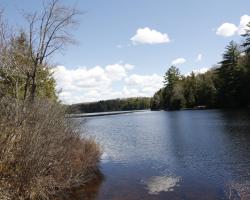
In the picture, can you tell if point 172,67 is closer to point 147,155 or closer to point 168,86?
point 168,86

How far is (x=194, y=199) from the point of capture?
1191cm

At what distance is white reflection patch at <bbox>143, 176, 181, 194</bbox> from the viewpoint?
13.4 meters

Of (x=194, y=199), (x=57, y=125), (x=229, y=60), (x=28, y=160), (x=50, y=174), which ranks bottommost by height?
(x=194, y=199)

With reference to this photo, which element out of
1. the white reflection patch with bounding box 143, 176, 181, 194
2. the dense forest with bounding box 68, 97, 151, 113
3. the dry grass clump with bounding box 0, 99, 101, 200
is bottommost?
the white reflection patch with bounding box 143, 176, 181, 194

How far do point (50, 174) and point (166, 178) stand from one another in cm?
578

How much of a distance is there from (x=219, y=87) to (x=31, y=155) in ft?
266

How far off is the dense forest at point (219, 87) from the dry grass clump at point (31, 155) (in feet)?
220

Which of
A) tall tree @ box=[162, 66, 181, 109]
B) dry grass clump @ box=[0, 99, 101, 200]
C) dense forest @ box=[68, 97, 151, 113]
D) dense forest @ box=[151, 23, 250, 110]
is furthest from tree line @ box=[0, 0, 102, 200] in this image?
dense forest @ box=[68, 97, 151, 113]

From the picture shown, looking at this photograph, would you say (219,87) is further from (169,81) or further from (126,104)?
(126,104)

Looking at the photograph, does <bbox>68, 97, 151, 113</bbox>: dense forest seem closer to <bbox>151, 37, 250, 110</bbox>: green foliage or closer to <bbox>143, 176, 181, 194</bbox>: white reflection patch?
<bbox>151, 37, 250, 110</bbox>: green foliage

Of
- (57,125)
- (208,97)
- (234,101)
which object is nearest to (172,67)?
(208,97)

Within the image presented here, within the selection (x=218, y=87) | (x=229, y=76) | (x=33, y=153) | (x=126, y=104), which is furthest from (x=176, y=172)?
(x=126, y=104)

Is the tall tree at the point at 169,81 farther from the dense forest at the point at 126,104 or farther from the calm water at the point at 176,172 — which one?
the calm water at the point at 176,172

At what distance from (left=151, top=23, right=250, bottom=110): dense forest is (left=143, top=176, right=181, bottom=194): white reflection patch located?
207 feet
